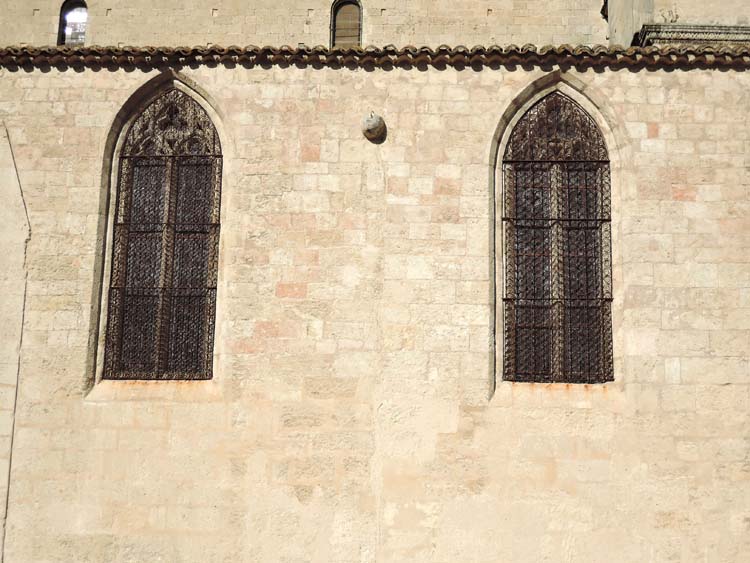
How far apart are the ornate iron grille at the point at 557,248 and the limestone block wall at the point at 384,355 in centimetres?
17

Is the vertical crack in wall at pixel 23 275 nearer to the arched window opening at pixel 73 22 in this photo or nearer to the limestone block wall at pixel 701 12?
the arched window opening at pixel 73 22

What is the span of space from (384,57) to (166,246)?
8.52 feet

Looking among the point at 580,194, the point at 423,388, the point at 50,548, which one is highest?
the point at 580,194

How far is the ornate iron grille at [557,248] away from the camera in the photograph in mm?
7703

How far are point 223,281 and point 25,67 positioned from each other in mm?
Result: 2756

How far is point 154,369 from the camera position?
25.6ft

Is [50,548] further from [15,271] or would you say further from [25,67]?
[25,67]

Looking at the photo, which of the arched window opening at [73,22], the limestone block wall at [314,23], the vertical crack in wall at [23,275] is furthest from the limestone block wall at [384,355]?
the arched window opening at [73,22]

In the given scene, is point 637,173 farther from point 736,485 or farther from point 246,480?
point 246,480

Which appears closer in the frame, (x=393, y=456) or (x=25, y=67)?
(x=393, y=456)

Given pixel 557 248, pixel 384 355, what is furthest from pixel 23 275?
pixel 557 248

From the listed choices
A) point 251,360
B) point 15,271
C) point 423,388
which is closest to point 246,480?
point 251,360

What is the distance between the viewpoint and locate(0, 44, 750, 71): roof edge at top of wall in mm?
7898

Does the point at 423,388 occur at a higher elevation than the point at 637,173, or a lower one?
lower
